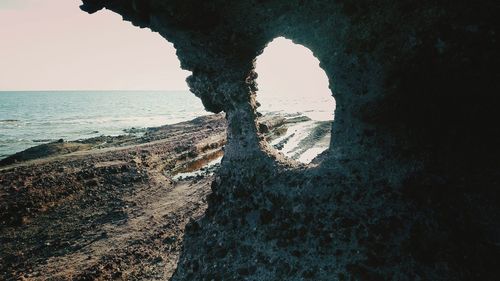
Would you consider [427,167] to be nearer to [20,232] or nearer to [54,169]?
[20,232]

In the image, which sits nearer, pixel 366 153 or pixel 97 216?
pixel 366 153

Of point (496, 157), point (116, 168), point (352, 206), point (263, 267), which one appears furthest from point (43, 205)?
point (496, 157)

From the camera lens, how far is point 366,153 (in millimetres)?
6230

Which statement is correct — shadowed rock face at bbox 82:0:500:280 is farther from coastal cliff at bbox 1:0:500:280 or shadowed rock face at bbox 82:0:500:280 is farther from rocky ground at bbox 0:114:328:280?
rocky ground at bbox 0:114:328:280

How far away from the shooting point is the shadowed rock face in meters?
5.14

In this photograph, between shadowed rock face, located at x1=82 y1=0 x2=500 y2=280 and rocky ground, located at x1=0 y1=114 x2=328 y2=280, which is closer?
shadowed rock face, located at x1=82 y1=0 x2=500 y2=280

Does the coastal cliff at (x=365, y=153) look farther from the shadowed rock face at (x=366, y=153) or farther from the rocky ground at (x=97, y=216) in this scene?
the rocky ground at (x=97, y=216)

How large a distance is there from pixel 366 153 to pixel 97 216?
38.5ft

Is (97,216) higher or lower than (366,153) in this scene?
lower

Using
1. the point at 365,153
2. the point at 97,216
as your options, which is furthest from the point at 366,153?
the point at 97,216

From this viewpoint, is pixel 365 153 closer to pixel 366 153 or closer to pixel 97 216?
pixel 366 153

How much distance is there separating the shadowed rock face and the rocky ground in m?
4.03

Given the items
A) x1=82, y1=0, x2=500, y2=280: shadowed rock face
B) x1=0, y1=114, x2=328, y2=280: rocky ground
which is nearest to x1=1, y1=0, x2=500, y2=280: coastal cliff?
x1=82, y1=0, x2=500, y2=280: shadowed rock face

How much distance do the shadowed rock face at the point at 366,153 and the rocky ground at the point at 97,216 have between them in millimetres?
4031
